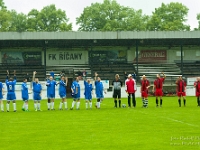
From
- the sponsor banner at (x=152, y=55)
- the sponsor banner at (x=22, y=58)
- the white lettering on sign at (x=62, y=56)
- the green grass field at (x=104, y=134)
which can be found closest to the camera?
the green grass field at (x=104, y=134)

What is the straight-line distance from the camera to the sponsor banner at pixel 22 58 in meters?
63.5

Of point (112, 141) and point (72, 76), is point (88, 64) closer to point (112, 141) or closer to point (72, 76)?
point (72, 76)

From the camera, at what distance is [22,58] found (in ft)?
211

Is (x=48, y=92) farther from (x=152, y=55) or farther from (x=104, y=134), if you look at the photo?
(x=152, y=55)

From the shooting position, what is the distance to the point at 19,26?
113062mm

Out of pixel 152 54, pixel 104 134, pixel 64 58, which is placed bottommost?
pixel 104 134

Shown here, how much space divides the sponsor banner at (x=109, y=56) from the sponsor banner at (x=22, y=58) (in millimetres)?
6861

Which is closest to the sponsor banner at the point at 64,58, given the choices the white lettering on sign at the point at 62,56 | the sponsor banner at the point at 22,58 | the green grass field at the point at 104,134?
the white lettering on sign at the point at 62,56

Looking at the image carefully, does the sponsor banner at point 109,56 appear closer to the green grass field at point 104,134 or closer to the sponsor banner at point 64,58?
the sponsor banner at point 64,58

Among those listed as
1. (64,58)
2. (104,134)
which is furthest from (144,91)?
(64,58)

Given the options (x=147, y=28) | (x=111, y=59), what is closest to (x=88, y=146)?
(x=111, y=59)

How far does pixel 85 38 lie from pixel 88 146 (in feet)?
148

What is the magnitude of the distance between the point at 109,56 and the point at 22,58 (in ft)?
34.6

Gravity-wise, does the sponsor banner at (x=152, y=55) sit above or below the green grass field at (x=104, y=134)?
above
